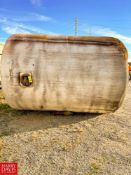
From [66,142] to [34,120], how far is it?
3.81 feet

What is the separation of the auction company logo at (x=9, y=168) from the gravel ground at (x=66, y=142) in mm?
83

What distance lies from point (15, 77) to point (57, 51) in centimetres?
98

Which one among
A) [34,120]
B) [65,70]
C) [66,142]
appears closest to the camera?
[66,142]

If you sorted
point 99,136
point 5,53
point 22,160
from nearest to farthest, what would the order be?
point 22,160 < point 99,136 < point 5,53

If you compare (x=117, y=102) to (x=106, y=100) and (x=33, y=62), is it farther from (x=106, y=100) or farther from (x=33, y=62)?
(x=33, y=62)

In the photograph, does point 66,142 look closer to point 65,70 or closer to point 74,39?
point 65,70

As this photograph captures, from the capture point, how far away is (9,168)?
3.61 m

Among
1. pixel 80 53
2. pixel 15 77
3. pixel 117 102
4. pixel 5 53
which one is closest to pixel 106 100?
pixel 117 102

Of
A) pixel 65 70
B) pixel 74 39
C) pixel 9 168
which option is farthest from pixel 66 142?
pixel 74 39

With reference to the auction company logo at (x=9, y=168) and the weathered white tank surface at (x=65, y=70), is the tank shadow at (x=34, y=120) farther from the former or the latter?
the auction company logo at (x=9, y=168)

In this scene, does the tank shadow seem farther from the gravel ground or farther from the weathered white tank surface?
the weathered white tank surface

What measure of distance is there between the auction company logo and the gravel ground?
0.08m

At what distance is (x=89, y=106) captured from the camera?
502cm

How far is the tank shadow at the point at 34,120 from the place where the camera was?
16.0ft
